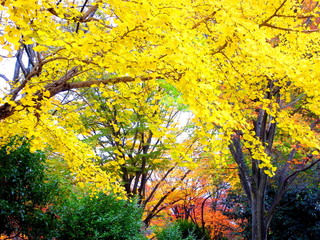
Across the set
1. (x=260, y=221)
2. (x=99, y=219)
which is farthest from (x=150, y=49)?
(x=260, y=221)

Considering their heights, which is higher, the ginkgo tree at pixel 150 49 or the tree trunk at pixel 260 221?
the ginkgo tree at pixel 150 49

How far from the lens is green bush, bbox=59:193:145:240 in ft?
19.7

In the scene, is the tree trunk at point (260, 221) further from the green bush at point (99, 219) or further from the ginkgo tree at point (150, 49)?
the ginkgo tree at point (150, 49)

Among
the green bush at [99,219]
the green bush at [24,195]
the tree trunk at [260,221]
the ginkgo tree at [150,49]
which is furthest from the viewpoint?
the tree trunk at [260,221]

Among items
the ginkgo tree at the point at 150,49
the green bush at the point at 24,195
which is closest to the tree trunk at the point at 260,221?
the ginkgo tree at the point at 150,49

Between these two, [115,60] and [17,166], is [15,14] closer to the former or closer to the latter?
[115,60]

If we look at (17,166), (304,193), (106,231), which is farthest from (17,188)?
(304,193)

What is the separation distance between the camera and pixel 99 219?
611 cm

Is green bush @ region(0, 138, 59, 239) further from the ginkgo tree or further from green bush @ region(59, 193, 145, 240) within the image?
the ginkgo tree

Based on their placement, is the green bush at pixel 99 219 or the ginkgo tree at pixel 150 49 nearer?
the ginkgo tree at pixel 150 49

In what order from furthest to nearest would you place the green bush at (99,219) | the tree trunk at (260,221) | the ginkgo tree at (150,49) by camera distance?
the tree trunk at (260,221) < the green bush at (99,219) < the ginkgo tree at (150,49)

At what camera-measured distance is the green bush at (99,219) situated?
19.7 ft

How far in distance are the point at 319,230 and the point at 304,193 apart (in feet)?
3.48

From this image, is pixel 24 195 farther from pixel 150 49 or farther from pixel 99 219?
pixel 150 49
